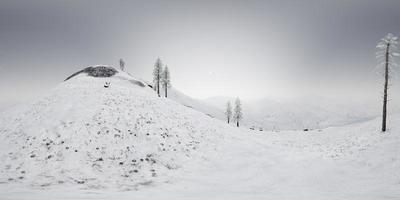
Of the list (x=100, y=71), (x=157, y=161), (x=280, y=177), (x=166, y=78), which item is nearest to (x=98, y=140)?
(x=157, y=161)

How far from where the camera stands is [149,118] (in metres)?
26.6

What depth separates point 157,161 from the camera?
1914 centimetres

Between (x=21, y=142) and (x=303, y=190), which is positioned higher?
(x=21, y=142)

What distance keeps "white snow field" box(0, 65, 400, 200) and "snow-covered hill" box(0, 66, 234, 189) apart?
0.09m

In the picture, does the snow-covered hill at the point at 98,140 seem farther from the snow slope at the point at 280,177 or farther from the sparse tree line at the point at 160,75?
the sparse tree line at the point at 160,75

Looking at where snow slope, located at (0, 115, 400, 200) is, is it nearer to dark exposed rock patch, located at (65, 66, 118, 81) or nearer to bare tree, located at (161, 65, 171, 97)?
dark exposed rock patch, located at (65, 66, 118, 81)

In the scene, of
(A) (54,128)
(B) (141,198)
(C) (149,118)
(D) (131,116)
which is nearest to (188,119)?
(C) (149,118)

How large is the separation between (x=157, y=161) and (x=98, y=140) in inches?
253

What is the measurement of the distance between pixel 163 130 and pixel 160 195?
11.9 metres

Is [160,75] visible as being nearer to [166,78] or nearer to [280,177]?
[166,78]

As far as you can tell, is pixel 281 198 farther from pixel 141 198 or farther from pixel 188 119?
pixel 188 119

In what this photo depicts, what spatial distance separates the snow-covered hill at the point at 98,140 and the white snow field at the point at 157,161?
3.6 inches

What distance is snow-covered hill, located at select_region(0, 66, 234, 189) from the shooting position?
16.3m

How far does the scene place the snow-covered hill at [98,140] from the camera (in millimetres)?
16266
